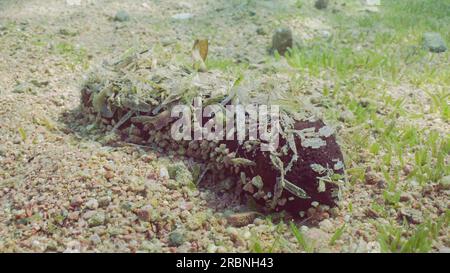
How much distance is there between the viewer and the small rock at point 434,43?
4.68 m

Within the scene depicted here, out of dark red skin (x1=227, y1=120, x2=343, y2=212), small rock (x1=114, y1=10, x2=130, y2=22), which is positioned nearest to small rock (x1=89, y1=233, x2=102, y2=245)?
dark red skin (x1=227, y1=120, x2=343, y2=212)

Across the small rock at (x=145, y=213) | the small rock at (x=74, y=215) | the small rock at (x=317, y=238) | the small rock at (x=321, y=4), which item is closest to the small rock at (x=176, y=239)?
the small rock at (x=145, y=213)

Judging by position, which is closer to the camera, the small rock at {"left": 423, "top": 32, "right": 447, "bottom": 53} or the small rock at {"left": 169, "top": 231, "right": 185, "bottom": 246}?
the small rock at {"left": 169, "top": 231, "right": 185, "bottom": 246}

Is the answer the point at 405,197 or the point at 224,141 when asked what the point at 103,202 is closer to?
the point at 224,141

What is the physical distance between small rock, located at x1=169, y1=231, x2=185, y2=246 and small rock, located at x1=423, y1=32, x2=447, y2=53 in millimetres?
3820

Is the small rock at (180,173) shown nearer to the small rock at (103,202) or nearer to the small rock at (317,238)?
the small rock at (103,202)

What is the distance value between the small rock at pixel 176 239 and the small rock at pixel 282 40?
301cm

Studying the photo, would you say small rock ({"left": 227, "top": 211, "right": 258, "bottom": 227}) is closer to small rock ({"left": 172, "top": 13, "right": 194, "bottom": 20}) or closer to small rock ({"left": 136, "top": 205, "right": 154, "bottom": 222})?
small rock ({"left": 136, "top": 205, "right": 154, "bottom": 222})

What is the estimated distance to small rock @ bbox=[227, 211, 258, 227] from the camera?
228 centimetres

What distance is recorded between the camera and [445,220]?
7.56 ft
